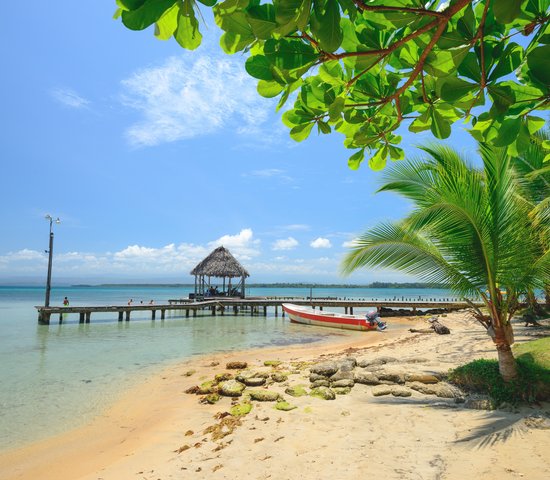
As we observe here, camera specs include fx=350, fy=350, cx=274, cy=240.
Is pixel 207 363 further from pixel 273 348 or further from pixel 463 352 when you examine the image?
pixel 463 352

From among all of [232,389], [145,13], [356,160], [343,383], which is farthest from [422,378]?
[145,13]

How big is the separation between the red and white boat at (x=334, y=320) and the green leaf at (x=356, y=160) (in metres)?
19.3

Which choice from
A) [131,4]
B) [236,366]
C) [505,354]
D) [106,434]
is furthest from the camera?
[236,366]

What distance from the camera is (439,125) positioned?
1.67m

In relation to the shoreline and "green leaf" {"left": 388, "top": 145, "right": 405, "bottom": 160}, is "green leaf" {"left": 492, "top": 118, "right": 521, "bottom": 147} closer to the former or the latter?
"green leaf" {"left": 388, "top": 145, "right": 405, "bottom": 160}

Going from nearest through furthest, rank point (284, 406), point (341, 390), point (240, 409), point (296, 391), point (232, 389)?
1. point (284, 406)
2. point (240, 409)
3. point (341, 390)
4. point (296, 391)
5. point (232, 389)

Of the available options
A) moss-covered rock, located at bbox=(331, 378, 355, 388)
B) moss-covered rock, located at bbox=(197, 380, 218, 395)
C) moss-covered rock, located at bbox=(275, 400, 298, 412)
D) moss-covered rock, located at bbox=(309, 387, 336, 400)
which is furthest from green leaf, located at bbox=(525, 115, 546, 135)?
moss-covered rock, located at bbox=(197, 380, 218, 395)

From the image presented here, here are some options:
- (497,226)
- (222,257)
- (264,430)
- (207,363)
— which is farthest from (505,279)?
(222,257)

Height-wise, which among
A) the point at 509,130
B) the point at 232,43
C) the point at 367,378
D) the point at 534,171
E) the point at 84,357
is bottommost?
the point at 84,357

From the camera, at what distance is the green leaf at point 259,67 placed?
1.29m

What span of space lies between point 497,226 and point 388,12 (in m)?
4.75

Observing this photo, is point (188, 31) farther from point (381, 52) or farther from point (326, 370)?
point (326, 370)

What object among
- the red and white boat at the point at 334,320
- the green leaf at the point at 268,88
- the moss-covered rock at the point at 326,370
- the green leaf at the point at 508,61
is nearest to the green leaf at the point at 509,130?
the green leaf at the point at 508,61

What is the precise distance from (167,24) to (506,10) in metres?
0.98
